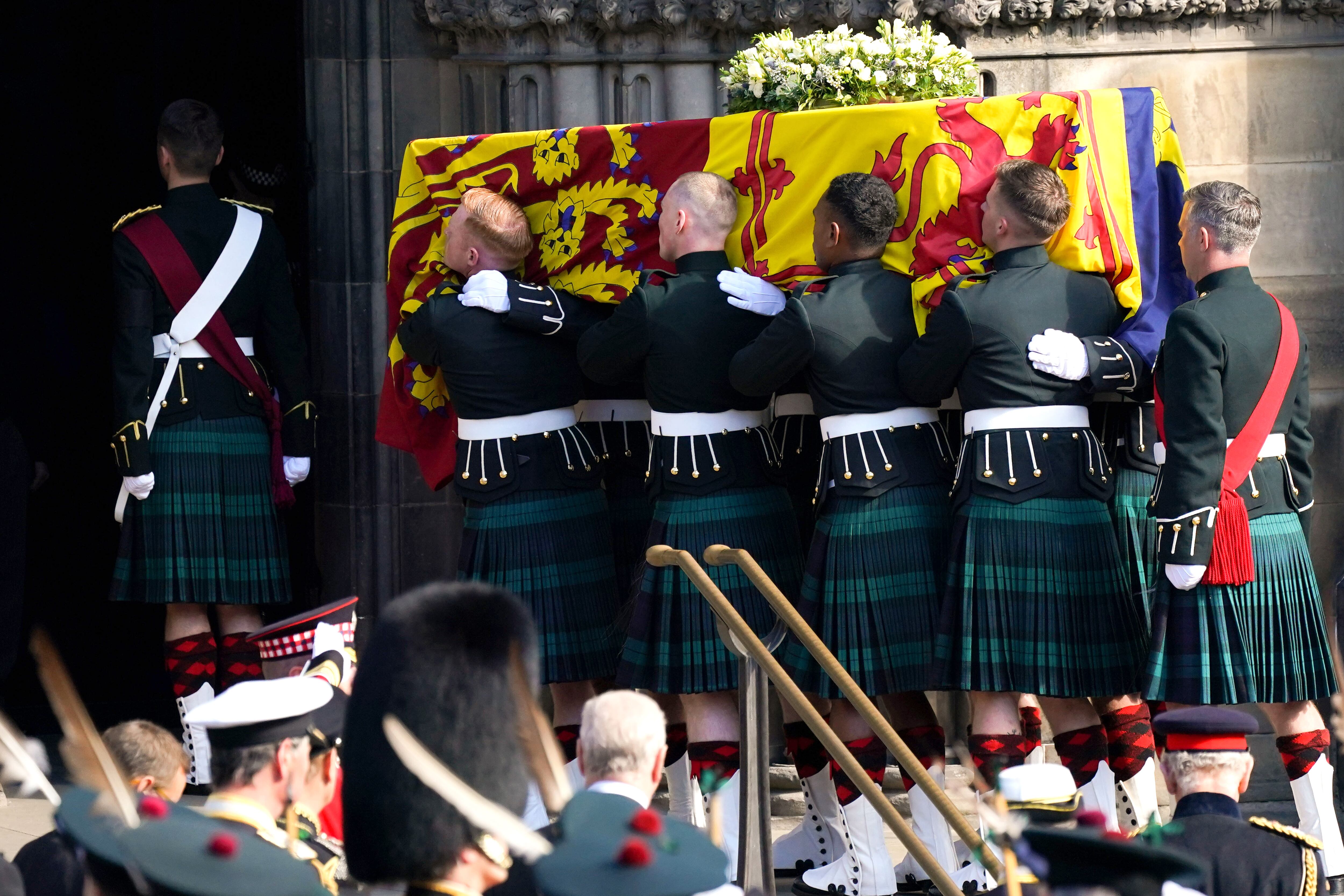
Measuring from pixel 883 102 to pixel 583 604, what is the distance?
1.71 meters

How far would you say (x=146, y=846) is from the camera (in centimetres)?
288

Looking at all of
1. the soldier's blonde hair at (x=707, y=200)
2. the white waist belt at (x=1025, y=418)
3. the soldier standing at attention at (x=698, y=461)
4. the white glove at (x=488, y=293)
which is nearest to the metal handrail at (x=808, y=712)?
the soldier standing at attention at (x=698, y=461)

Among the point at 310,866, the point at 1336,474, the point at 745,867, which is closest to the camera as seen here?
the point at 310,866

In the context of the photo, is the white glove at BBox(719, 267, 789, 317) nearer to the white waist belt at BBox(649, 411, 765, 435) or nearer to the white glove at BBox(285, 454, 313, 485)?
the white waist belt at BBox(649, 411, 765, 435)

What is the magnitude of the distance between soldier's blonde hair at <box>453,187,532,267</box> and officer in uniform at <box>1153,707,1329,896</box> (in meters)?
2.72

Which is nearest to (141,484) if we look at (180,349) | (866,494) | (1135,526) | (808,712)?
(180,349)

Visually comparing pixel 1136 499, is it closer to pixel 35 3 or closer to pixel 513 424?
pixel 513 424

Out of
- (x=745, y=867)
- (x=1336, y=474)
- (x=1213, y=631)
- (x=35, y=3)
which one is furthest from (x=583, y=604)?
(x=35, y=3)

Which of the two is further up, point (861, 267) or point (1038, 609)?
point (861, 267)

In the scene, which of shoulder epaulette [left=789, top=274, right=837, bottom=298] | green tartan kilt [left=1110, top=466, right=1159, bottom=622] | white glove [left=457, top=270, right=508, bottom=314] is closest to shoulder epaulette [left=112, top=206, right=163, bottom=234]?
white glove [left=457, top=270, right=508, bottom=314]

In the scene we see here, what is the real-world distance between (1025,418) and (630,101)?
2.03 metres

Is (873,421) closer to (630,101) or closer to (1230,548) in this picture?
(1230,548)

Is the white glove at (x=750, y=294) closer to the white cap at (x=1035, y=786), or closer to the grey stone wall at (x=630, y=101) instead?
the grey stone wall at (x=630, y=101)

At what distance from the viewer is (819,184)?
5.66 meters
